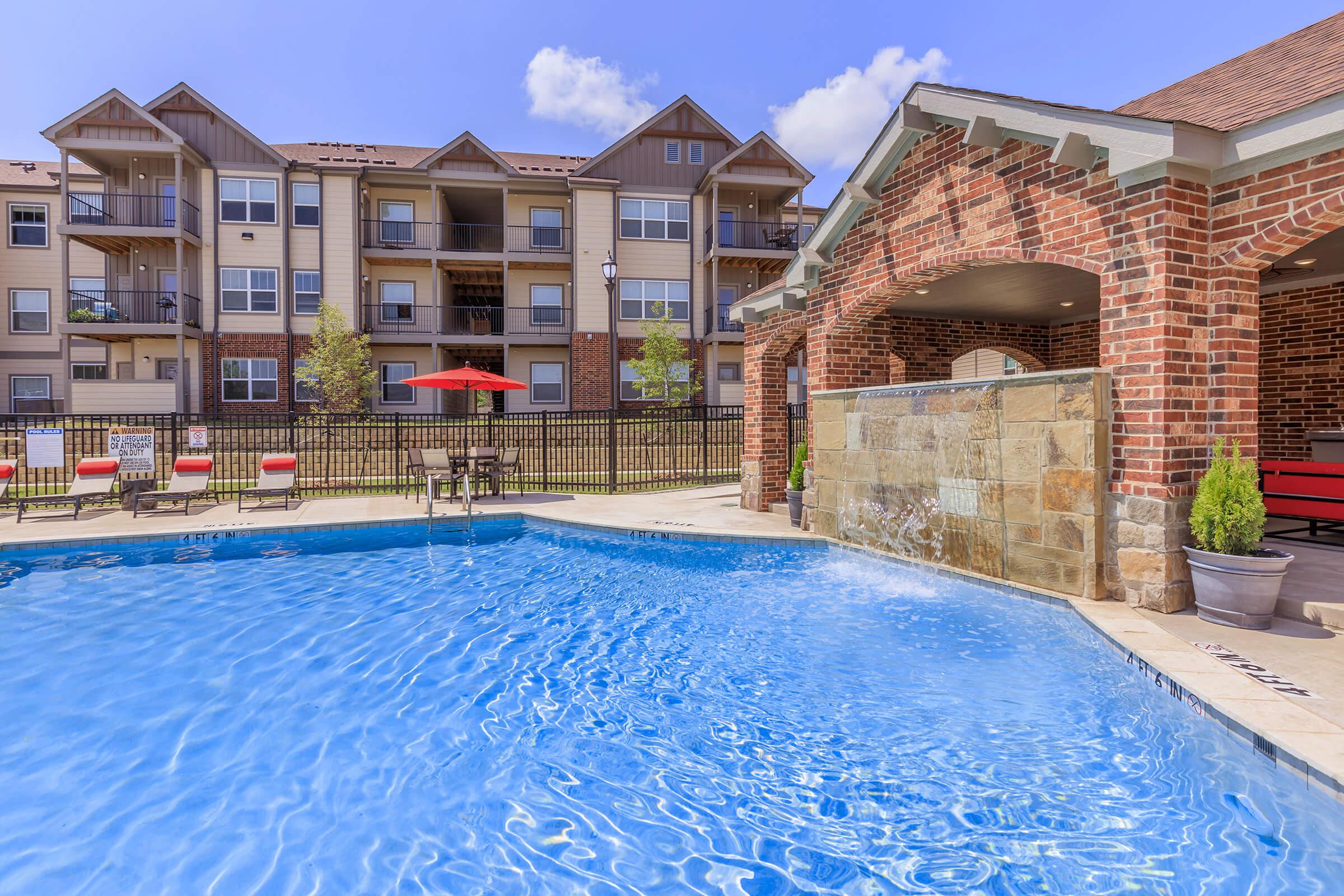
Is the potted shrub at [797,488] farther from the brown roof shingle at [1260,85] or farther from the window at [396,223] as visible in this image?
the window at [396,223]

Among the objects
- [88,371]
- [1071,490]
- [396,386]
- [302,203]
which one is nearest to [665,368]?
[396,386]

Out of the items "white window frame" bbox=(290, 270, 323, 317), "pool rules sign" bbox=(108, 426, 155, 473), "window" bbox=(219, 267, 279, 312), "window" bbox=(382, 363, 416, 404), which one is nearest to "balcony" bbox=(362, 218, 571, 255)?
"white window frame" bbox=(290, 270, 323, 317)

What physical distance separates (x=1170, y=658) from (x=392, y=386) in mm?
23922

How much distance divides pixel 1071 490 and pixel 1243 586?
53.1 inches

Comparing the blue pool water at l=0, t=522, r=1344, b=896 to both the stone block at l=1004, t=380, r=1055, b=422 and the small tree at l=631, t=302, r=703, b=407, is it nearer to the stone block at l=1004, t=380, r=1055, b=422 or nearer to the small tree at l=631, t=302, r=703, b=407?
the stone block at l=1004, t=380, r=1055, b=422

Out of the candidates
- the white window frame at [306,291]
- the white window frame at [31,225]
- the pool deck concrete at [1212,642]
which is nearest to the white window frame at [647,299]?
the white window frame at [306,291]

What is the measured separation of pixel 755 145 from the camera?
77.8 ft

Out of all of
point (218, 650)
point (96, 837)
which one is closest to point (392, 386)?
point (218, 650)

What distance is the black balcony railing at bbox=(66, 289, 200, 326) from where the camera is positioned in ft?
68.1

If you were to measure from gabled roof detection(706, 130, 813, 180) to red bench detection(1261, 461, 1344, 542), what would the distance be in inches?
770

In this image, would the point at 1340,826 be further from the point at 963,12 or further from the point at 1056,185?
the point at 963,12

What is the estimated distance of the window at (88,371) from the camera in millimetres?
23250

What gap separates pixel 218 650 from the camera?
5332 mm

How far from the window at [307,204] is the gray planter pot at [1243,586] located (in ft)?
85.0
